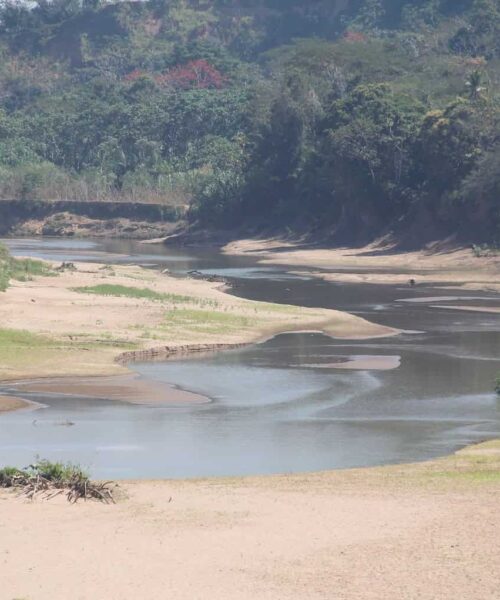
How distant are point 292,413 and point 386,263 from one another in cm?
5868

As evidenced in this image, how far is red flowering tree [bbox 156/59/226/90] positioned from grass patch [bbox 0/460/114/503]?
165798mm

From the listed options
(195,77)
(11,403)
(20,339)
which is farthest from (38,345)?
(195,77)

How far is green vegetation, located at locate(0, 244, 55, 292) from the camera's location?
218 feet

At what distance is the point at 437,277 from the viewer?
83.4 m

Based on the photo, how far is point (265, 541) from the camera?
19766 mm

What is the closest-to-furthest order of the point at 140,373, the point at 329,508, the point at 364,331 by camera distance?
1. the point at 329,508
2. the point at 140,373
3. the point at 364,331

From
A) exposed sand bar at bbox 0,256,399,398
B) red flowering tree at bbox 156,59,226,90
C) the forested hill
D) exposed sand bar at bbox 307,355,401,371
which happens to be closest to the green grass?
exposed sand bar at bbox 0,256,399,398

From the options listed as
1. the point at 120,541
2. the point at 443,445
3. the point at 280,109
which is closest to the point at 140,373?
the point at 443,445

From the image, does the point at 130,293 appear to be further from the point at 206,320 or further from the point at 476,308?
the point at 476,308

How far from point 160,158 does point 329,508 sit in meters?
132

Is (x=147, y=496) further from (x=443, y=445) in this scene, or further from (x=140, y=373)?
(x=140, y=373)

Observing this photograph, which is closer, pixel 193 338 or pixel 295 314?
pixel 193 338

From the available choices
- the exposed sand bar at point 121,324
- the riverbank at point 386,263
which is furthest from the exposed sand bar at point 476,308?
the riverbank at point 386,263

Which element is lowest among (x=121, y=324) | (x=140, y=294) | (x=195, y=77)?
(x=121, y=324)
